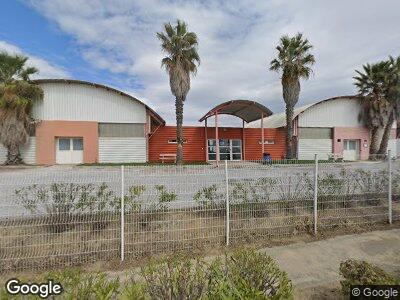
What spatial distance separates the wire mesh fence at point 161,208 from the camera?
4855 mm

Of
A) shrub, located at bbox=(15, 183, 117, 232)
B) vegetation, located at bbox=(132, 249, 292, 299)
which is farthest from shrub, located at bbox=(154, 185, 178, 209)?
vegetation, located at bbox=(132, 249, 292, 299)

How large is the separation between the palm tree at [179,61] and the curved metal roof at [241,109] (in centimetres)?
272

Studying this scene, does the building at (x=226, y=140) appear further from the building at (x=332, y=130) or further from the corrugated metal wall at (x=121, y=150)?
the building at (x=332, y=130)

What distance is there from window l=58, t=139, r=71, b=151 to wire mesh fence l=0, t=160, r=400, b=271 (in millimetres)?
18774

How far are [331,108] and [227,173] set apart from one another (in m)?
26.9

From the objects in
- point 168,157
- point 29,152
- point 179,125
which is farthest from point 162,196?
point 29,152

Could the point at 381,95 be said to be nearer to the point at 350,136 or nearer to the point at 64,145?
the point at 350,136

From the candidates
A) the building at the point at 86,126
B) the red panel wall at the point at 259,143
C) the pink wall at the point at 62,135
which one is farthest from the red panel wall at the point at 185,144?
the pink wall at the point at 62,135

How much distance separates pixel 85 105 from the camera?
75.9 ft

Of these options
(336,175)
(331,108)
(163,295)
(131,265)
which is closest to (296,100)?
(331,108)

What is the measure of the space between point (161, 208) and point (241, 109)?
20.7 metres

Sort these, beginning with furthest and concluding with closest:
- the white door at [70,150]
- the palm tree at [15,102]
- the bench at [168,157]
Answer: the bench at [168,157], the white door at [70,150], the palm tree at [15,102]

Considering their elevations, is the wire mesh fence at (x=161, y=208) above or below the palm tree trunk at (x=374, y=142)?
below

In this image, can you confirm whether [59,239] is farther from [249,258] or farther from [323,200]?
[323,200]
